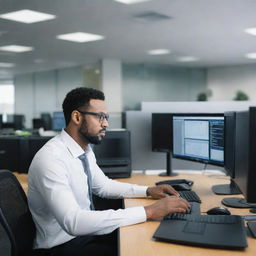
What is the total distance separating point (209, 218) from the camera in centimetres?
150

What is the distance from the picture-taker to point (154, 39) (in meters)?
7.28

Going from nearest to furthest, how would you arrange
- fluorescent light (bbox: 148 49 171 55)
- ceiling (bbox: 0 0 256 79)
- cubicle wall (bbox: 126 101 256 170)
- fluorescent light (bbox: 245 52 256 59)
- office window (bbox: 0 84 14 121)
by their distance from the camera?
cubicle wall (bbox: 126 101 256 170), ceiling (bbox: 0 0 256 79), fluorescent light (bbox: 148 49 171 55), fluorescent light (bbox: 245 52 256 59), office window (bbox: 0 84 14 121)

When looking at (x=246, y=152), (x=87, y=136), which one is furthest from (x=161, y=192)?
(x=246, y=152)

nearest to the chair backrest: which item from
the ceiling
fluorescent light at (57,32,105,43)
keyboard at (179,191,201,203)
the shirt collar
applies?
the shirt collar

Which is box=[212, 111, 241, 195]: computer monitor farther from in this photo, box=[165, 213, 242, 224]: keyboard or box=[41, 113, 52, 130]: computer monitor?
box=[41, 113, 52, 130]: computer monitor

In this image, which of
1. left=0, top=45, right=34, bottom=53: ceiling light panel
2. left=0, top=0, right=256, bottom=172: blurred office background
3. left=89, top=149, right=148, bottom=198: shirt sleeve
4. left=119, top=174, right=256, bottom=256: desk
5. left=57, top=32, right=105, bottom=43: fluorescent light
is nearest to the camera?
left=119, top=174, right=256, bottom=256: desk

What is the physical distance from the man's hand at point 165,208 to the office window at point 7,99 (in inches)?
514

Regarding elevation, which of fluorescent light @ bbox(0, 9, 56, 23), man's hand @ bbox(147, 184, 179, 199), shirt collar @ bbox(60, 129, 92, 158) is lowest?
man's hand @ bbox(147, 184, 179, 199)

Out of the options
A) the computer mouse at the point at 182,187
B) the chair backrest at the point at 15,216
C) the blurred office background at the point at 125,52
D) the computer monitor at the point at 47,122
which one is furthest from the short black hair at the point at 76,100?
the computer monitor at the point at 47,122

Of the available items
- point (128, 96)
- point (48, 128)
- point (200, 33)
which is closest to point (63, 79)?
point (128, 96)

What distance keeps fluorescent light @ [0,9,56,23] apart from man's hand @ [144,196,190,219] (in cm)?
426

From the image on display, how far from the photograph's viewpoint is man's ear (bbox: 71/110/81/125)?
1.71m

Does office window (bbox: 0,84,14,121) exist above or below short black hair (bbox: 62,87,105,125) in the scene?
above

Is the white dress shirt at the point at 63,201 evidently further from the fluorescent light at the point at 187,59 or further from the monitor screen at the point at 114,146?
the fluorescent light at the point at 187,59
